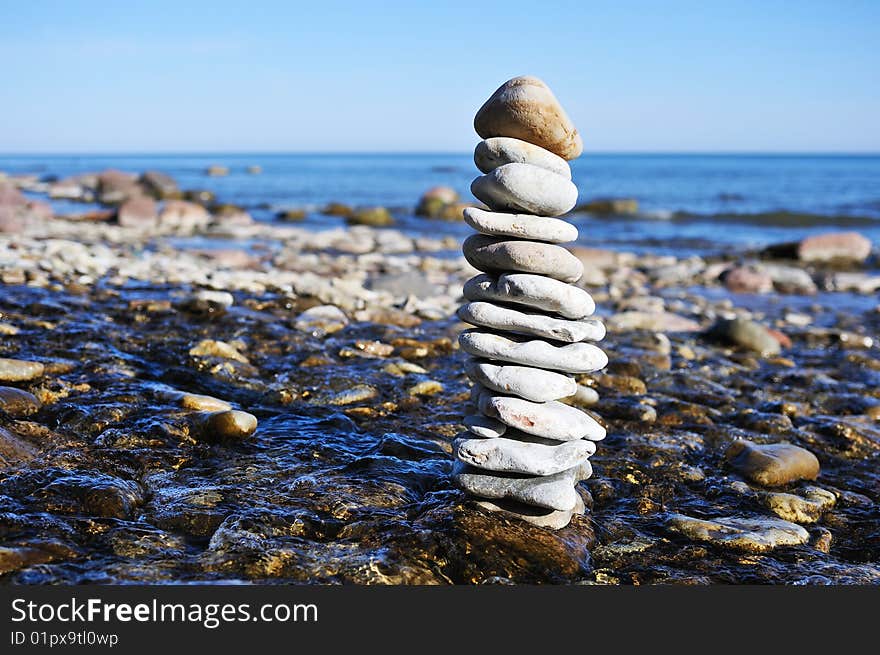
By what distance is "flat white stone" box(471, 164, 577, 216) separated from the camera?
12.8 ft

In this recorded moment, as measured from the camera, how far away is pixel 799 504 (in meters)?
4.43

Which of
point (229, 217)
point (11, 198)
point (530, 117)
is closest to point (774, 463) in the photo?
point (530, 117)

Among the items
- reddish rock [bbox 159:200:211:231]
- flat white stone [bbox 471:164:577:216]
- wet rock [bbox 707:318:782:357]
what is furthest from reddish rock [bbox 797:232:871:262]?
flat white stone [bbox 471:164:577:216]

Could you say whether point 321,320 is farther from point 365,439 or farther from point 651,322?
point 651,322

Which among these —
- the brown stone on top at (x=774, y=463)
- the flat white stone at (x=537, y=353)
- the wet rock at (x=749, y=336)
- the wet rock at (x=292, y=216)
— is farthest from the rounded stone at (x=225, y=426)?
the wet rock at (x=292, y=216)

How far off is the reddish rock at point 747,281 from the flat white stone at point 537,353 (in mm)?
11167

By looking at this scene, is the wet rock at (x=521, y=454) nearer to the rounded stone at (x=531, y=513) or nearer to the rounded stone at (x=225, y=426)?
the rounded stone at (x=531, y=513)

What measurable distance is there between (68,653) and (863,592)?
3.30 meters

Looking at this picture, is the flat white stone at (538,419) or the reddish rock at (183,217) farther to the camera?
the reddish rock at (183,217)

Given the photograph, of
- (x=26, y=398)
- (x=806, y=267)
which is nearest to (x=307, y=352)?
(x=26, y=398)

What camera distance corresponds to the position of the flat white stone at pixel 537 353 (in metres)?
3.92

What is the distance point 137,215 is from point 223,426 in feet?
59.6

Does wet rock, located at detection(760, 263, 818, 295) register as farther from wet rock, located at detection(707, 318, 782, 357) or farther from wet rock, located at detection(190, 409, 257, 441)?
wet rock, located at detection(190, 409, 257, 441)

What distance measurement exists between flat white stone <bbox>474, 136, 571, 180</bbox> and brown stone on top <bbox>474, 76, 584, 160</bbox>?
1.8 inches
